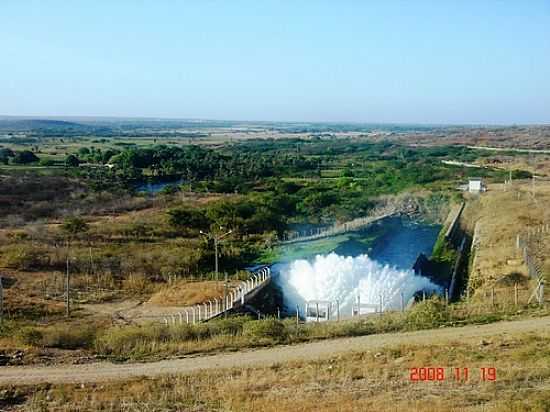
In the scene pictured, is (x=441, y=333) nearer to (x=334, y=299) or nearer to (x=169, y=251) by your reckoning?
(x=334, y=299)

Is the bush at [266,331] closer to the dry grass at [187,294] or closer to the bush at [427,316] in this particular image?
the bush at [427,316]

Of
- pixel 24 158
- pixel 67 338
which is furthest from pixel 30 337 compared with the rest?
pixel 24 158

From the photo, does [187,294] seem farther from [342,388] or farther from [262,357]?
[342,388]

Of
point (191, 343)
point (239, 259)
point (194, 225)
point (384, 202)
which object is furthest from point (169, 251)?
point (384, 202)

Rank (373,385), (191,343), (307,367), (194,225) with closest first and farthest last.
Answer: (373,385), (307,367), (191,343), (194,225)

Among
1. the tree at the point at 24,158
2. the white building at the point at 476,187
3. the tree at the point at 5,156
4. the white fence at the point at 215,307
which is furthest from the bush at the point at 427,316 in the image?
the tree at the point at 5,156
